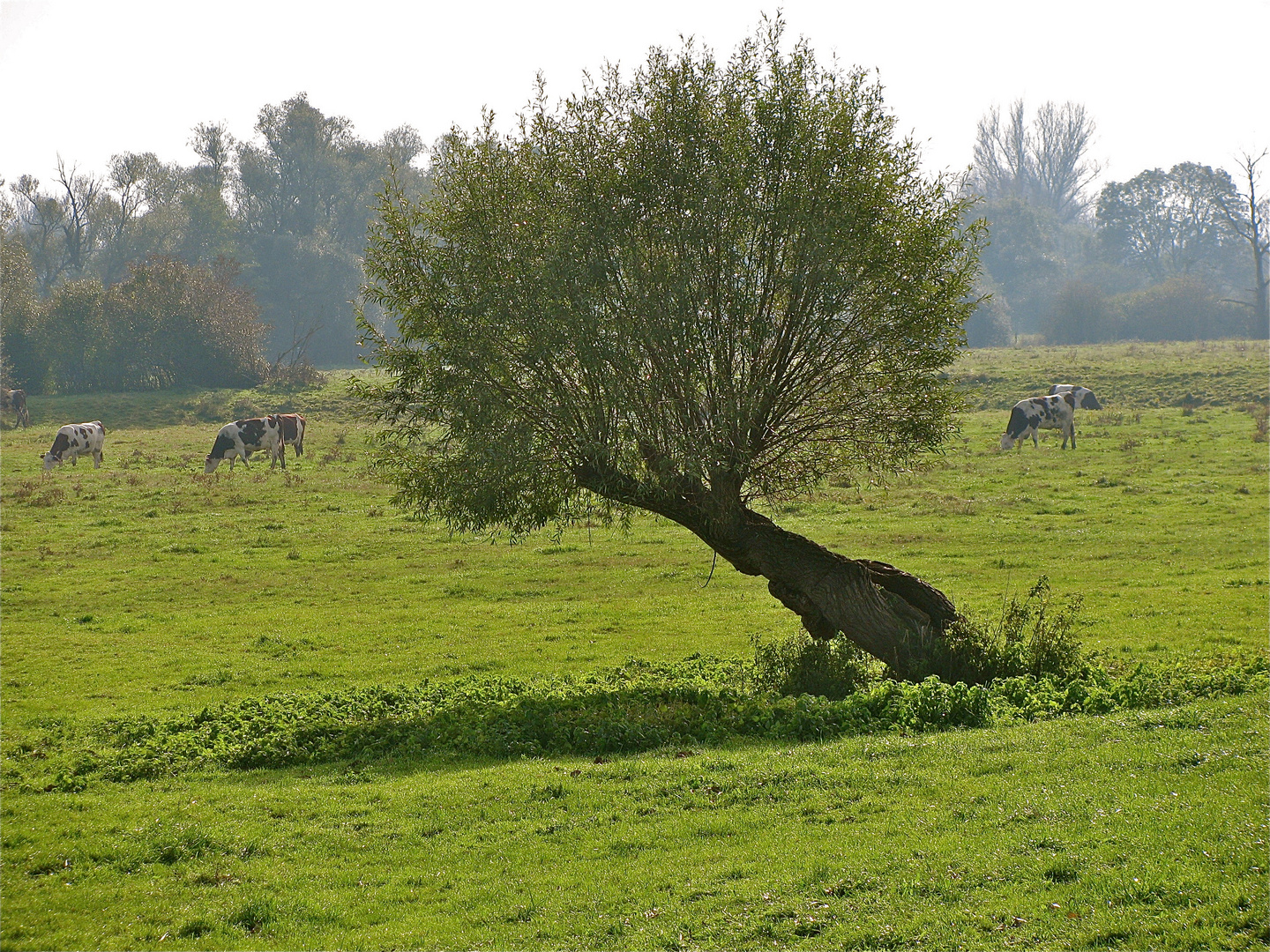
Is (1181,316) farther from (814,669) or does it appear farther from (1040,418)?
(814,669)

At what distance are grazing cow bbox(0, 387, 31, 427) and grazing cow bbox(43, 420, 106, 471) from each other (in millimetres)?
14573

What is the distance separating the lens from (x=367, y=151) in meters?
98.6

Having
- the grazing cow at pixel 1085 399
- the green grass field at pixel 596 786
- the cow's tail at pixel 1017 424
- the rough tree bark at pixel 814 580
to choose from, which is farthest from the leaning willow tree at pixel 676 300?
the grazing cow at pixel 1085 399

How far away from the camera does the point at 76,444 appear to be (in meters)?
39.8

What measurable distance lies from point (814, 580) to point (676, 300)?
15.1ft

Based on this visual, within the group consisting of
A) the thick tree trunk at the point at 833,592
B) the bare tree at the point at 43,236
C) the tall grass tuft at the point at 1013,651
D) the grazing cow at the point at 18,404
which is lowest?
the tall grass tuft at the point at 1013,651

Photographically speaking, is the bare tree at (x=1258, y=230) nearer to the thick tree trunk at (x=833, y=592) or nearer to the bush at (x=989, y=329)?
the bush at (x=989, y=329)

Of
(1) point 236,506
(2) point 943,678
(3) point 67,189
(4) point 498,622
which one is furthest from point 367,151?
(2) point 943,678

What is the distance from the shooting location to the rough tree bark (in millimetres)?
14461

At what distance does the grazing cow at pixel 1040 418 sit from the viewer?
40156mm

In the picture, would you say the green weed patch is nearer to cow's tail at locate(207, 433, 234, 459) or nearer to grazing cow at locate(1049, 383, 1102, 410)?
cow's tail at locate(207, 433, 234, 459)

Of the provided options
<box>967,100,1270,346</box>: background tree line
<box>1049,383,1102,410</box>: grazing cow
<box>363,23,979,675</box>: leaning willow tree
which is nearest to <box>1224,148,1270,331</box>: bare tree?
<box>967,100,1270,346</box>: background tree line

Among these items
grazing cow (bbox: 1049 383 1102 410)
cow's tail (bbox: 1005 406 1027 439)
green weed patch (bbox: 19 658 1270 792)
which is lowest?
green weed patch (bbox: 19 658 1270 792)

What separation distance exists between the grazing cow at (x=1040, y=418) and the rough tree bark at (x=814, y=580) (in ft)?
91.0
